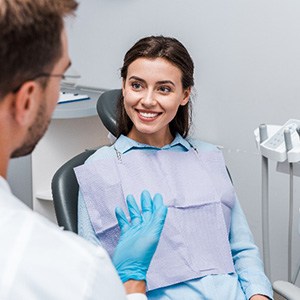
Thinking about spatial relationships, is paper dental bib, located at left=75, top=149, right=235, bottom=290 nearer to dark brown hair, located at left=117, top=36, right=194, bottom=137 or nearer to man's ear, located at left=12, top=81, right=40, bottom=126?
dark brown hair, located at left=117, top=36, right=194, bottom=137

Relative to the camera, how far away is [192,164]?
1795 millimetres

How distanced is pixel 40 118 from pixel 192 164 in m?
0.96

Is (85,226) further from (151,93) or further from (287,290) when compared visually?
(287,290)

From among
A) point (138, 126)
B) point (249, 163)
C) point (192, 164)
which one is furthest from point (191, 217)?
point (249, 163)

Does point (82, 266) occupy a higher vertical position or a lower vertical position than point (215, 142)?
higher

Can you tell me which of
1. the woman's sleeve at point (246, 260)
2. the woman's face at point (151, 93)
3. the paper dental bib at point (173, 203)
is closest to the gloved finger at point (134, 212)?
the paper dental bib at point (173, 203)

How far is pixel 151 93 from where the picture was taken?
170 cm

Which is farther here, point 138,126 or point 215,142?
point 215,142

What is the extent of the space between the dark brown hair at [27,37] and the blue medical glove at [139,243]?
0.58 meters

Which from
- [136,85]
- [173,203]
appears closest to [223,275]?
[173,203]

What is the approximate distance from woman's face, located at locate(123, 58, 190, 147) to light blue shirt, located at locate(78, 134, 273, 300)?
0.28 feet

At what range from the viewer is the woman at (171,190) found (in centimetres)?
161

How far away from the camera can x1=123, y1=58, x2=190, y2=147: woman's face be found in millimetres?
1699

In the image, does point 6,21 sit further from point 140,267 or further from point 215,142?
point 215,142
